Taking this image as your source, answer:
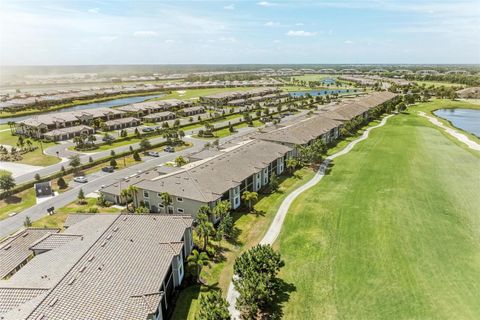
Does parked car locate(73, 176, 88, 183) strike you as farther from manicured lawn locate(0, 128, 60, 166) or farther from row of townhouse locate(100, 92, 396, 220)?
manicured lawn locate(0, 128, 60, 166)

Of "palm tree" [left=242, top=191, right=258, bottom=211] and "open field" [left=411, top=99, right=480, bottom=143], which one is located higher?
"palm tree" [left=242, top=191, right=258, bottom=211]

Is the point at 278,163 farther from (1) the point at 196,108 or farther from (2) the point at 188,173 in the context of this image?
(1) the point at 196,108

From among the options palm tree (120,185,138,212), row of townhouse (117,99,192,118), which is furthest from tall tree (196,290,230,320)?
row of townhouse (117,99,192,118)

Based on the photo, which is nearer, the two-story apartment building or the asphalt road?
the two-story apartment building

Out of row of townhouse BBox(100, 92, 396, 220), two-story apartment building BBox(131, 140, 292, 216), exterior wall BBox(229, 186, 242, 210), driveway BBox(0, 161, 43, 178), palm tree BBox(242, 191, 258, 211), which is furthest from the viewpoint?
driveway BBox(0, 161, 43, 178)

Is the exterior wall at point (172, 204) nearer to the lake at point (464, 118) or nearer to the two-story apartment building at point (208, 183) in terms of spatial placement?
the two-story apartment building at point (208, 183)

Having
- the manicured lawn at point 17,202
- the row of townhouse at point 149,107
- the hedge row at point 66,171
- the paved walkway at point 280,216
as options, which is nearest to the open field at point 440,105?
the paved walkway at point 280,216

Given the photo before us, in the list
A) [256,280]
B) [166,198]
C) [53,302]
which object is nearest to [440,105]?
[166,198]
